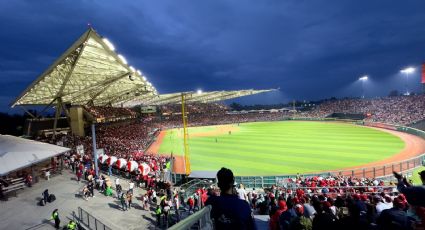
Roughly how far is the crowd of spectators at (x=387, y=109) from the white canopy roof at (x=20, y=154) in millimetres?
55413

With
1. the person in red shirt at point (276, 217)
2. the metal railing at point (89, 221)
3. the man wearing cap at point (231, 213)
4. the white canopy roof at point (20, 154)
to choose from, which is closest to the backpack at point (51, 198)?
the white canopy roof at point (20, 154)

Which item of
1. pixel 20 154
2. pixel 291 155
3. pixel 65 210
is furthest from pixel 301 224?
pixel 291 155

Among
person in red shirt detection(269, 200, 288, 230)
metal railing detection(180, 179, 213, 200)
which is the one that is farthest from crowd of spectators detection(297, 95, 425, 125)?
person in red shirt detection(269, 200, 288, 230)

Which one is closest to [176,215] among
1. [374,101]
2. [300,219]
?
[300,219]

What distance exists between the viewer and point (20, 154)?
717 inches

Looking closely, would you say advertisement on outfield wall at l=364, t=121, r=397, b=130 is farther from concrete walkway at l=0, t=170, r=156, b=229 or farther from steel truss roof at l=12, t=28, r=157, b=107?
concrete walkway at l=0, t=170, r=156, b=229

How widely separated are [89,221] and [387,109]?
7356cm

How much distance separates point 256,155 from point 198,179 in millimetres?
16017

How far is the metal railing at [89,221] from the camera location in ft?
39.7

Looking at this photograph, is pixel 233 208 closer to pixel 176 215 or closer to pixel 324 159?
pixel 176 215

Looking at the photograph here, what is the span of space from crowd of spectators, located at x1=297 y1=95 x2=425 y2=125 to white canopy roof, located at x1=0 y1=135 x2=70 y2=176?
182 feet

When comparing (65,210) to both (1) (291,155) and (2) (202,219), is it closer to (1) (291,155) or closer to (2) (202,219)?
(2) (202,219)

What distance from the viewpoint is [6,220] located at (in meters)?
13.0

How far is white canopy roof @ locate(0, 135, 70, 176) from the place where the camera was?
54.3 ft
